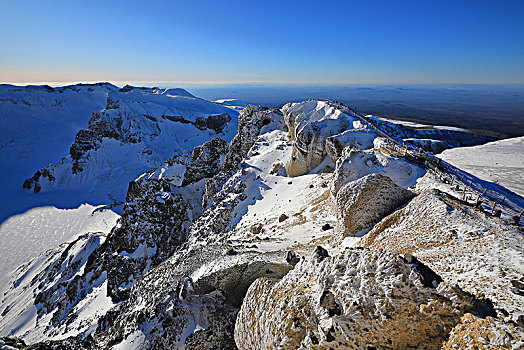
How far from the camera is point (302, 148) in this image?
32.2 m

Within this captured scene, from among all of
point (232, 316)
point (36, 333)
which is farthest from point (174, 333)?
point (36, 333)

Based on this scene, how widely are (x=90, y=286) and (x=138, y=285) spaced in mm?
23689

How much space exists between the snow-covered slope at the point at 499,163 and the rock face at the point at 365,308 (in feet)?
75.0

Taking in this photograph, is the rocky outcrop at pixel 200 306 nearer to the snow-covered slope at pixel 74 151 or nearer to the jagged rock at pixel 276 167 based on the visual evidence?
the jagged rock at pixel 276 167

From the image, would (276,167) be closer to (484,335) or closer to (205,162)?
(205,162)

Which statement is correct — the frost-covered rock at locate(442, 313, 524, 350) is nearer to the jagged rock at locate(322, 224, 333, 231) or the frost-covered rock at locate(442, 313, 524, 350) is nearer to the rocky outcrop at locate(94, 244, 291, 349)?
the rocky outcrop at locate(94, 244, 291, 349)

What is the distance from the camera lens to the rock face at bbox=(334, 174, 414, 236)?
14953 millimetres

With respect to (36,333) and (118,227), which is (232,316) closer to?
(118,227)

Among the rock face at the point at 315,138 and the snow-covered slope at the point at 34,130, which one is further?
the snow-covered slope at the point at 34,130

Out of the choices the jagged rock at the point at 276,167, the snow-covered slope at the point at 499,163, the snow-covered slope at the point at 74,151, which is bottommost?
the snow-covered slope at the point at 74,151

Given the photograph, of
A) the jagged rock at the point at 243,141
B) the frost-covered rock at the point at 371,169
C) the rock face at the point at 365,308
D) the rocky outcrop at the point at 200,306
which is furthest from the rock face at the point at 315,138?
the rock face at the point at 365,308

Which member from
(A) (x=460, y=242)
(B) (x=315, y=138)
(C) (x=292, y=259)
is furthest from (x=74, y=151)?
(A) (x=460, y=242)

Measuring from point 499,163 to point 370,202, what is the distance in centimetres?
2864

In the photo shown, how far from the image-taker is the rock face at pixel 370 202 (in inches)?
589
